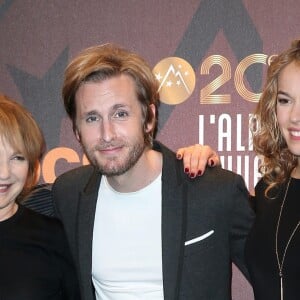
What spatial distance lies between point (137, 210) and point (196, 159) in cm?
28

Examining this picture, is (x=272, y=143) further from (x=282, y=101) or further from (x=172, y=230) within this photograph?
(x=172, y=230)

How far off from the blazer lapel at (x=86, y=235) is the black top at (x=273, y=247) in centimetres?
56

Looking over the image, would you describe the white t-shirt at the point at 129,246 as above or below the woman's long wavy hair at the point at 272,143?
below

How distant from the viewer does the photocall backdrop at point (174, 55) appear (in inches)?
85.4

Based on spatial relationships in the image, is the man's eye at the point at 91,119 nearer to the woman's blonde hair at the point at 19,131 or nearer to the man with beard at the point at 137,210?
the man with beard at the point at 137,210

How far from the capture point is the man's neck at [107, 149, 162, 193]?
5.95 feet

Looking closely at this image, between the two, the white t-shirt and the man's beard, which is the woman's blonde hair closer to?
the man's beard

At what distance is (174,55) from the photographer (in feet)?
7.37

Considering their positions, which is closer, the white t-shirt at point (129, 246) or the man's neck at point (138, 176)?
the white t-shirt at point (129, 246)

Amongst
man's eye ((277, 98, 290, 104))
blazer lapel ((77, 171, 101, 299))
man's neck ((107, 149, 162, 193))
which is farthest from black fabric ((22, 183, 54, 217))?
man's eye ((277, 98, 290, 104))

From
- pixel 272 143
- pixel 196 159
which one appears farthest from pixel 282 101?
pixel 196 159

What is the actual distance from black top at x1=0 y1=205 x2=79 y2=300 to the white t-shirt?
0.39ft

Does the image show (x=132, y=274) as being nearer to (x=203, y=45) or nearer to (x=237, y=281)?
(x=237, y=281)

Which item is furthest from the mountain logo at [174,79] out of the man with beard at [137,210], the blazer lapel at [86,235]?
the blazer lapel at [86,235]
